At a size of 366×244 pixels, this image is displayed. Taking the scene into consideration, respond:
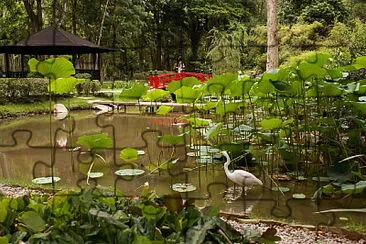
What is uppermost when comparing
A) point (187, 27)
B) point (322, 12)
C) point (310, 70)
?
point (322, 12)

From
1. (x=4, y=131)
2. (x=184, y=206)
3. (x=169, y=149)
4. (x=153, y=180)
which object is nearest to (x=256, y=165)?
(x=153, y=180)

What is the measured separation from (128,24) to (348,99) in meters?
16.1

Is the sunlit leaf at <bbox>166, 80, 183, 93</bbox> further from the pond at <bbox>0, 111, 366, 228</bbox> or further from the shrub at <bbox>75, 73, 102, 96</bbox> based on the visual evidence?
the shrub at <bbox>75, 73, 102, 96</bbox>

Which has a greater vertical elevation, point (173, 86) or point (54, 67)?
point (54, 67)

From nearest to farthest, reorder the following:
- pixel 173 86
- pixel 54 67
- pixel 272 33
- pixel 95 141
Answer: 1. pixel 54 67
2. pixel 95 141
3. pixel 173 86
4. pixel 272 33

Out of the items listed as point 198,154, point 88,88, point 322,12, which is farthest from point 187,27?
point 198,154

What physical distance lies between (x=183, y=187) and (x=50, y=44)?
8.84 m

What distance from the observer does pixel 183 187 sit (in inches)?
134

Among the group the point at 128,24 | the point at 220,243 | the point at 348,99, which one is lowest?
the point at 220,243

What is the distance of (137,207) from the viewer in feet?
4.62

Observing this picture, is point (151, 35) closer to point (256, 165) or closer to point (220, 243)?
point (256, 165)
